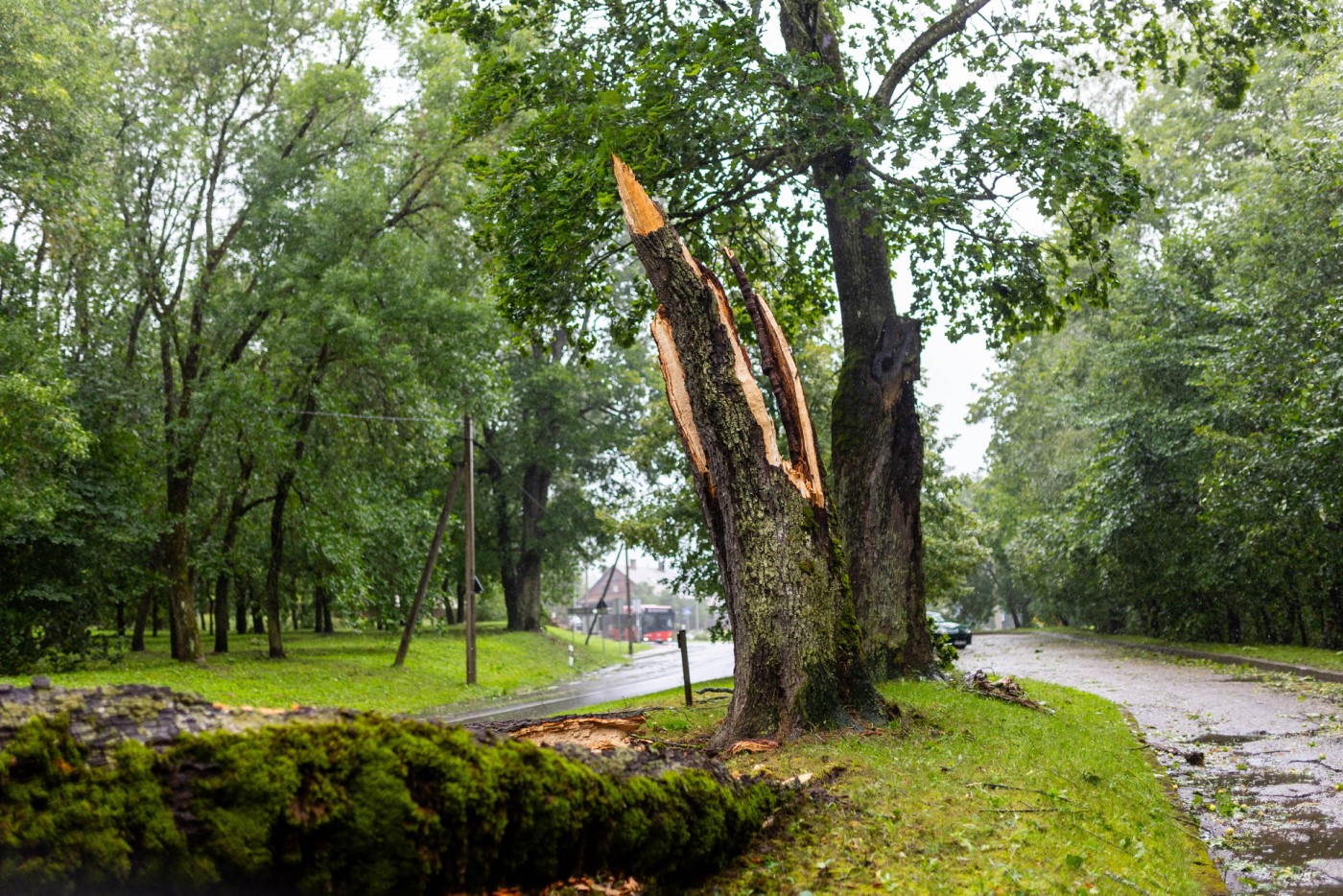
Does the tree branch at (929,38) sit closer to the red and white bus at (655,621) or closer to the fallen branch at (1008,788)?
the fallen branch at (1008,788)

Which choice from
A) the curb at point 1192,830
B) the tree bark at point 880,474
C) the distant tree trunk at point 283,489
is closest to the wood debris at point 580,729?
the curb at point 1192,830

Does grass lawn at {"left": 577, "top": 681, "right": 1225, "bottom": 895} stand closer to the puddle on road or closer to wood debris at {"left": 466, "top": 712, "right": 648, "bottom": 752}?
the puddle on road

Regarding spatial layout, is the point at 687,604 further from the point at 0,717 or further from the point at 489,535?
the point at 0,717

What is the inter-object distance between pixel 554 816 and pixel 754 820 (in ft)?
4.99

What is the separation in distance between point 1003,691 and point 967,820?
687 cm

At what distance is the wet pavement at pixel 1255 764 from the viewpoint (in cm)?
577

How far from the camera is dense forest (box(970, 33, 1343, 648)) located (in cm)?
1784

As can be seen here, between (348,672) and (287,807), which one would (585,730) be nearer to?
(287,807)

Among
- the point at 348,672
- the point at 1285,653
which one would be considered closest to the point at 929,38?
the point at 1285,653

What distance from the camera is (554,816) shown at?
3479 mm

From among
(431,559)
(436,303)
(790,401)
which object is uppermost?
(436,303)

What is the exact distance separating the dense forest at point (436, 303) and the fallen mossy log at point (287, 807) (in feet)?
24.7

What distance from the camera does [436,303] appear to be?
837 inches

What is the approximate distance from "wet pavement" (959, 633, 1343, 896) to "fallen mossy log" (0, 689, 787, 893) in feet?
13.6
